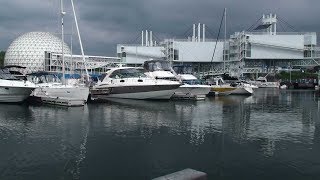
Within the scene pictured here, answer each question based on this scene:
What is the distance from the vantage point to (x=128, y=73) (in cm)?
5844

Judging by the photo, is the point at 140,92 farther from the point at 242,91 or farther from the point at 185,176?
the point at 185,176

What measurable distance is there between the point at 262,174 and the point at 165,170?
13.9 feet

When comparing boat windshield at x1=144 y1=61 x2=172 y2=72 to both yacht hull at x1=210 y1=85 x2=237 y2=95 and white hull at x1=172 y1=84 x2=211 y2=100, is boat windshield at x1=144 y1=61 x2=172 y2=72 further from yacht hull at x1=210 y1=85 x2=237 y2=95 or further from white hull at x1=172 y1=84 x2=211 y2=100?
yacht hull at x1=210 y1=85 x2=237 y2=95

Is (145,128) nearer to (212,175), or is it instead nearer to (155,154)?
(155,154)

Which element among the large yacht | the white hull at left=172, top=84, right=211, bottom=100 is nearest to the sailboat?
the large yacht

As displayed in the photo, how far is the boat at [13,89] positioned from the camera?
4725 cm

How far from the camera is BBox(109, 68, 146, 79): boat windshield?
57575 millimetres

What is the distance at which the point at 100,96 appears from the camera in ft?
197

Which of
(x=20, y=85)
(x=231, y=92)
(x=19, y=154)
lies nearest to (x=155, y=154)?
(x=19, y=154)

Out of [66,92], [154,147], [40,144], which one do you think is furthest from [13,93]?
[154,147]

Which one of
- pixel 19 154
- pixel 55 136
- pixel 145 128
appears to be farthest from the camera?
pixel 145 128

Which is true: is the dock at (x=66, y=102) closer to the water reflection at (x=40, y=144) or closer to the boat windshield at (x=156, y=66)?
the water reflection at (x=40, y=144)

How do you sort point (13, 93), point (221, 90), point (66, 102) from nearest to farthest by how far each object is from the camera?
point (66, 102) → point (13, 93) → point (221, 90)

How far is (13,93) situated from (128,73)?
1742cm
